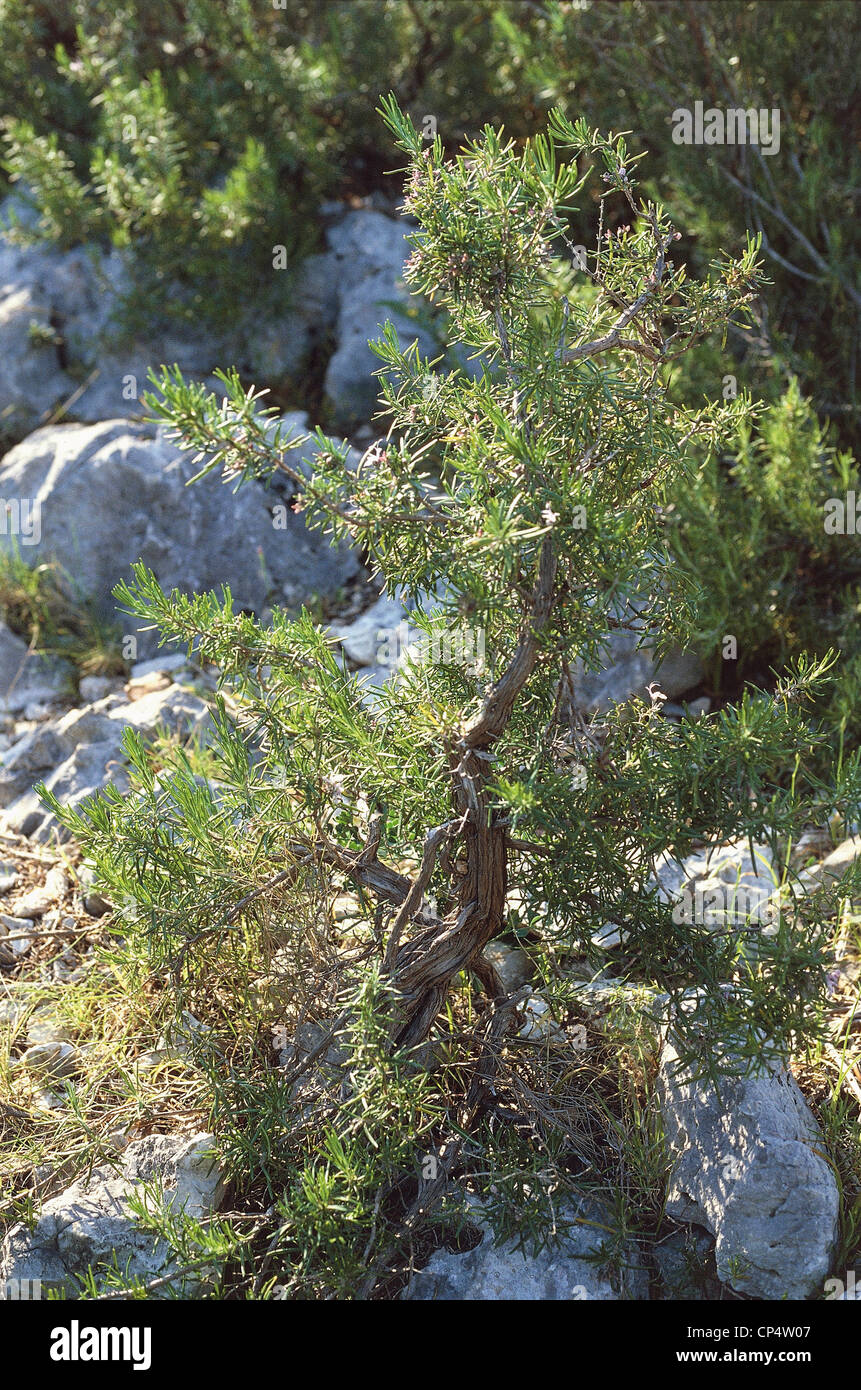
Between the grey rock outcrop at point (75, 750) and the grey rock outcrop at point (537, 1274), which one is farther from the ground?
the grey rock outcrop at point (75, 750)

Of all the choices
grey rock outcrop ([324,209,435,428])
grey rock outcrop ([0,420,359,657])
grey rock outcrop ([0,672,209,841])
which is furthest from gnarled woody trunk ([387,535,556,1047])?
grey rock outcrop ([324,209,435,428])

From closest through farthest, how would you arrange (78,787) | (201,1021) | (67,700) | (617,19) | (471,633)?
(471,633) → (201,1021) → (78,787) → (67,700) → (617,19)

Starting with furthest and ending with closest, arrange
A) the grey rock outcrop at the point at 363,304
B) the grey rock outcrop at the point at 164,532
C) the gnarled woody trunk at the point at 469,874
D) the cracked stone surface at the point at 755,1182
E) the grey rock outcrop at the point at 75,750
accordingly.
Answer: the grey rock outcrop at the point at 363,304
the grey rock outcrop at the point at 164,532
the grey rock outcrop at the point at 75,750
the cracked stone surface at the point at 755,1182
the gnarled woody trunk at the point at 469,874

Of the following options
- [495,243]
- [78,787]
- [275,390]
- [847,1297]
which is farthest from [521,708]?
[275,390]

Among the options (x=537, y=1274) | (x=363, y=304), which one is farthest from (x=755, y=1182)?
(x=363, y=304)

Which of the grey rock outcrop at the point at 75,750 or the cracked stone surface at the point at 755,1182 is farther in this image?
the grey rock outcrop at the point at 75,750

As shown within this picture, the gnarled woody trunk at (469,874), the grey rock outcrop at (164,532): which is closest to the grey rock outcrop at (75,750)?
the grey rock outcrop at (164,532)

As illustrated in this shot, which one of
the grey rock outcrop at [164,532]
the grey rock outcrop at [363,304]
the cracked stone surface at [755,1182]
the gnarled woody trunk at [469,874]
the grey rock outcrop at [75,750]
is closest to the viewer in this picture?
the gnarled woody trunk at [469,874]

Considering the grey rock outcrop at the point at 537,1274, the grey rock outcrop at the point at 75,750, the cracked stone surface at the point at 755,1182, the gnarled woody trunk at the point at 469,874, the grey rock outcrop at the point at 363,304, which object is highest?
the grey rock outcrop at the point at 363,304

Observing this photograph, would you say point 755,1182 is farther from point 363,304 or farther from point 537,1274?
point 363,304

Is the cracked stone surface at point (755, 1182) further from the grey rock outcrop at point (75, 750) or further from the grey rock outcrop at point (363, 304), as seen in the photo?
the grey rock outcrop at point (363, 304)

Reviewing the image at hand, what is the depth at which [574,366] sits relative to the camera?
218 centimetres

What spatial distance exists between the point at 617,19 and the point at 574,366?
3.08m
